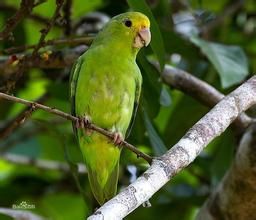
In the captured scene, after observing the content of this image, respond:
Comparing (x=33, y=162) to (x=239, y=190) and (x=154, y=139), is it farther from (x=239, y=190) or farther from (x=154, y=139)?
(x=239, y=190)

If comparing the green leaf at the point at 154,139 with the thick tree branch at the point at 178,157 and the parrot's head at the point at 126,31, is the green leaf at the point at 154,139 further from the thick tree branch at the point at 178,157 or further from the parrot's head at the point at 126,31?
the thick tree branch at the point at 178,157

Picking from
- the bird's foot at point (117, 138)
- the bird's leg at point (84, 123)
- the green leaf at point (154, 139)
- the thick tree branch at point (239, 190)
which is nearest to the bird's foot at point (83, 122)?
the bird's leg at point (84, 123)

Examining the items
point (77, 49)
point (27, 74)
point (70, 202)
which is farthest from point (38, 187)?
point (77, 49)

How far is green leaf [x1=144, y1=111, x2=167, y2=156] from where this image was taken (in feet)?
8.13

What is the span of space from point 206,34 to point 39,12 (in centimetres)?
86

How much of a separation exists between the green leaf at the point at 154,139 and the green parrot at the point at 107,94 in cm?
6

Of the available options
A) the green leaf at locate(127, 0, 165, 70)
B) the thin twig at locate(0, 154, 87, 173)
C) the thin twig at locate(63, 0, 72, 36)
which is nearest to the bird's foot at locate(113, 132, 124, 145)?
the green leaf at locate(127, 0, 165, 70)

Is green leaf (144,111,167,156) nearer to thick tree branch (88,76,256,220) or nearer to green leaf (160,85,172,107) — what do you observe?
green leaf (160,85,172,107)

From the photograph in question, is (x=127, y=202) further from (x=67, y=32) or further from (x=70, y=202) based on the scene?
(x=70, y=202)

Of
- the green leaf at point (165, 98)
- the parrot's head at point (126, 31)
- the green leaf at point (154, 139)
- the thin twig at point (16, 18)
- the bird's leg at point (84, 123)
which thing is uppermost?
the thin twig at point (16, 18)

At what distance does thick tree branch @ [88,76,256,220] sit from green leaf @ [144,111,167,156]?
0.46 m

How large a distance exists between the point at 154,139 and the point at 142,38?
1.15 ft

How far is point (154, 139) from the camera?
250 centimetres

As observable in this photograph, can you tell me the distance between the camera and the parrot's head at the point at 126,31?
99.8 inches
